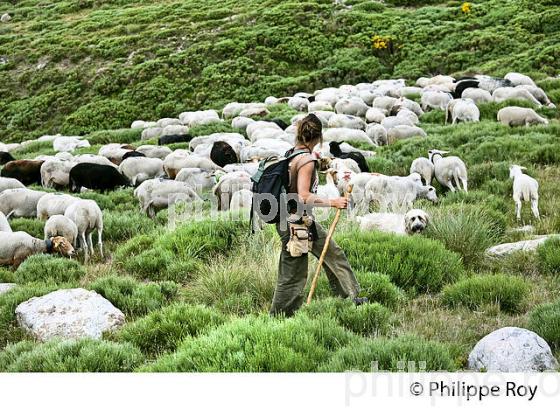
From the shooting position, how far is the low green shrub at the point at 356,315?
18.9 feet

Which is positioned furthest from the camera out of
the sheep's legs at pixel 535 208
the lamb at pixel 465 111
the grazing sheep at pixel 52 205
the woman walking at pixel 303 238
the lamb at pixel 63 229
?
the lamb at pixel 465 111

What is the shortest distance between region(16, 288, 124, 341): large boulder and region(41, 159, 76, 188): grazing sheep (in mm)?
9688

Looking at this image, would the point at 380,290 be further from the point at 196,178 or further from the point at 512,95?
the point at 512,95

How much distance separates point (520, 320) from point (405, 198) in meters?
5.74

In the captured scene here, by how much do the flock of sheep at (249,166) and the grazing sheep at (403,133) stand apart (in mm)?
31

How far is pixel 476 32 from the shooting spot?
115 ft

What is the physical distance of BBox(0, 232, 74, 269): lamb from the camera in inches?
389

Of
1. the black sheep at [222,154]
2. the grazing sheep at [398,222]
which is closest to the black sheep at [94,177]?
the black sheep at [222,154]

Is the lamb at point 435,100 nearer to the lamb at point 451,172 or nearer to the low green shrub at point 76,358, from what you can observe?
the lamb at point 451,172

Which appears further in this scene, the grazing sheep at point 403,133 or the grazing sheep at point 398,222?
the grazing sheep at point 403,133

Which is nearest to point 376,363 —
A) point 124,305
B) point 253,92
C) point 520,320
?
point 520,320

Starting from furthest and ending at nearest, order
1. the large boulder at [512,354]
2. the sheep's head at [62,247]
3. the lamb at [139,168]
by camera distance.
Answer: the lamb at [139,168], the sheep's head at [62,247], the large boulder at [512,354]

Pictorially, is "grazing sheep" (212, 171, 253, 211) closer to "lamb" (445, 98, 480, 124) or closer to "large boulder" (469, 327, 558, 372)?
"large boulder" (469, 327, 558, 372)

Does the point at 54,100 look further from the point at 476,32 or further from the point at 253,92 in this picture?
the point at 476,32
